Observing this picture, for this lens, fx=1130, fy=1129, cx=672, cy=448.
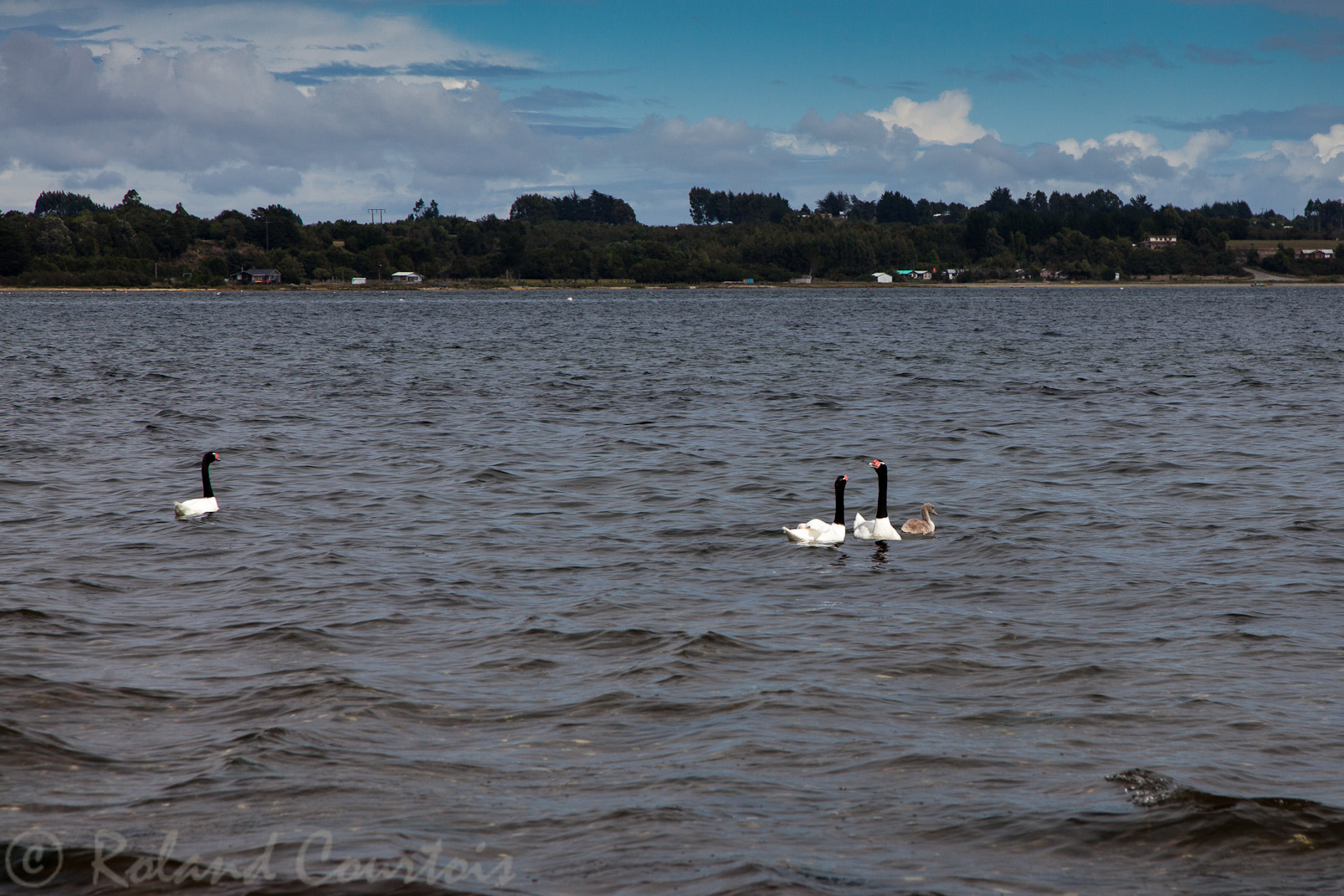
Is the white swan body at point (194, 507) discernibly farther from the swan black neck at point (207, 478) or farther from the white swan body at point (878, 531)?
the white swan body at point (878, 531)

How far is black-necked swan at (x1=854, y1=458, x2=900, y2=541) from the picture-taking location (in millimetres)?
16875

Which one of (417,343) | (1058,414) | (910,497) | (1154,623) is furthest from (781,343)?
(1154,623)

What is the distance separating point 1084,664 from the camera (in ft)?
35.7

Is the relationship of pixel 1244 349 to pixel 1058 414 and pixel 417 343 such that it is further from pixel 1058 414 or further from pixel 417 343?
pixel 417 343

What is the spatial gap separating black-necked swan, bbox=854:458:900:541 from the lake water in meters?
0.46

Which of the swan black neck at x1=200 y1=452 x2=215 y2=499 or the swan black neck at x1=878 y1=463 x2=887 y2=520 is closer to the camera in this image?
the swan black neck at x1=878 y1=463 x2=887 y2=520

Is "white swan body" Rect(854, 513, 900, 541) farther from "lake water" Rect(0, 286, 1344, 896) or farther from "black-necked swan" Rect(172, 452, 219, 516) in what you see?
"black-necked swan" Rect(172, 452, 219, 516)

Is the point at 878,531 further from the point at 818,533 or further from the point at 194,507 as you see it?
the point at 194,507

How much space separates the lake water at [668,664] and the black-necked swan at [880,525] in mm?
463
